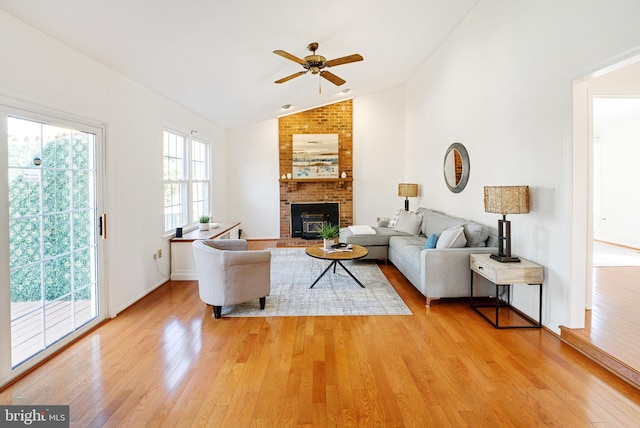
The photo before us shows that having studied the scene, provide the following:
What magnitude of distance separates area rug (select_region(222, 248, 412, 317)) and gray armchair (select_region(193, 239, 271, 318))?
21 centimetres

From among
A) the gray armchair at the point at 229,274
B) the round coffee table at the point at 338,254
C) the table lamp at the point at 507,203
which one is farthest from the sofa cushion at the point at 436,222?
the gray armchair at the point at 229,274

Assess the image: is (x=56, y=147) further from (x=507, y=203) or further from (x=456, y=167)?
(x=456, y=167)

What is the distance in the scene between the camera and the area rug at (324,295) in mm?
3453

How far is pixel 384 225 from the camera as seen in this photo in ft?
20.9

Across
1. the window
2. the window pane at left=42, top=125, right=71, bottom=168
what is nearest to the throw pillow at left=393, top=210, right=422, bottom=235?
the window

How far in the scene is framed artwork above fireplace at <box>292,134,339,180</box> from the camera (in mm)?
7719

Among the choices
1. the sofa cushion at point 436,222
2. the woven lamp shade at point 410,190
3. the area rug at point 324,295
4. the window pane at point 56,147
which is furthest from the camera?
the woven lamp shade at point 410,190

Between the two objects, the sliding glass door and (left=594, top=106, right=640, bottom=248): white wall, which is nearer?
the sliding glass door

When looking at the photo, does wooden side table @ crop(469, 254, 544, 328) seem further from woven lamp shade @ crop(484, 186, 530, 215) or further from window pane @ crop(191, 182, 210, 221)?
window pane @ crop(191, 182, 210, 221)

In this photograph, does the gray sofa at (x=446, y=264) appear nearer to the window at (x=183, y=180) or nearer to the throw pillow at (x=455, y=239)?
the throw pillow at (x=455, y=239)

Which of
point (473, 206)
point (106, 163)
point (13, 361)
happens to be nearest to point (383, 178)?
point (473, 206)

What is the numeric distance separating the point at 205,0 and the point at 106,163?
179cm

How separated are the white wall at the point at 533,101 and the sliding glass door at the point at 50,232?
4.09 m

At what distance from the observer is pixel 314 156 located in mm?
7738
